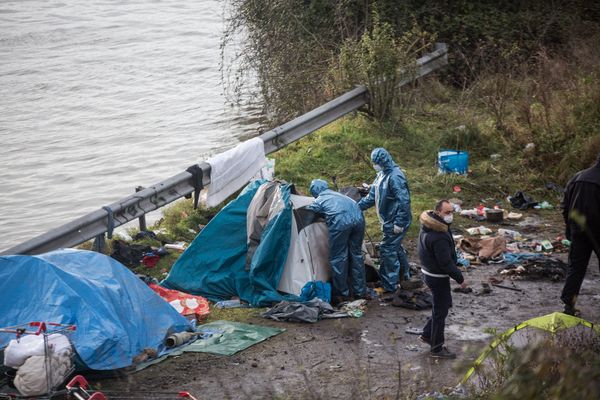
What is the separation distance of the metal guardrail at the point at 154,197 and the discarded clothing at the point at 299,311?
2166 millimetres

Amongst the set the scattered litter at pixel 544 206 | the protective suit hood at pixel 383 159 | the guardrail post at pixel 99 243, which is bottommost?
the scattered litter at pixel 544 206

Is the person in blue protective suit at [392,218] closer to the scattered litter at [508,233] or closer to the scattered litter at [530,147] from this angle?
the scattered litter at [508,233]

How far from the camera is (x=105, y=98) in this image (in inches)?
893

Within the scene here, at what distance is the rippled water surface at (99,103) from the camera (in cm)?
1688

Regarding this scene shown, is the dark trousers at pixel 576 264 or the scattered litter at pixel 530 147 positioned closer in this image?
the dark trousers at pixel 576 264

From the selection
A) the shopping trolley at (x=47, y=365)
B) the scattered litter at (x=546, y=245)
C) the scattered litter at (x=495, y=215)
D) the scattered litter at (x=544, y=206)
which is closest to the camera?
the shopping trolley at (x=47, y=365)

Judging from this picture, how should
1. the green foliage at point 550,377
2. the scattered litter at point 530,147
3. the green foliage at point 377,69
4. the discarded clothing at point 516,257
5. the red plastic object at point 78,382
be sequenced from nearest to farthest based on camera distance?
the green foliage at point 550,377 → the red plastic object at point 78,382 → the discarded clothing at point 516,257 → the scattered litter at point 530,147 → the green foliage at point 377,69

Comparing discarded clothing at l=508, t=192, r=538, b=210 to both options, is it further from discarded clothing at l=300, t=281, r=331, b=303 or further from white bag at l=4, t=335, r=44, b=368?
white bag at l=4, t=335, r=44, b=368

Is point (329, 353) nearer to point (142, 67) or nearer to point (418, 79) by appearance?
point (418, 79)

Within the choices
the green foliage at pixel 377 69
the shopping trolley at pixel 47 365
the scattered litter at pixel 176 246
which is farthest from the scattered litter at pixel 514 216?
the shopping trolley at pixel 47 365

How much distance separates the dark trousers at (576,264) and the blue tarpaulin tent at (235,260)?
295 cm

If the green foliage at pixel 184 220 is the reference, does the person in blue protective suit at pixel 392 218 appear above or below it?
above

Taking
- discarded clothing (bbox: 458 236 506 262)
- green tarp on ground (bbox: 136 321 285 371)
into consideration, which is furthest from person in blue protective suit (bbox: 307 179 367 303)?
discarded clothing (bbox: 458 236 506 262)

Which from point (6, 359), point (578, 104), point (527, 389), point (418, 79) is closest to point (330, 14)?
point (418, 79)
